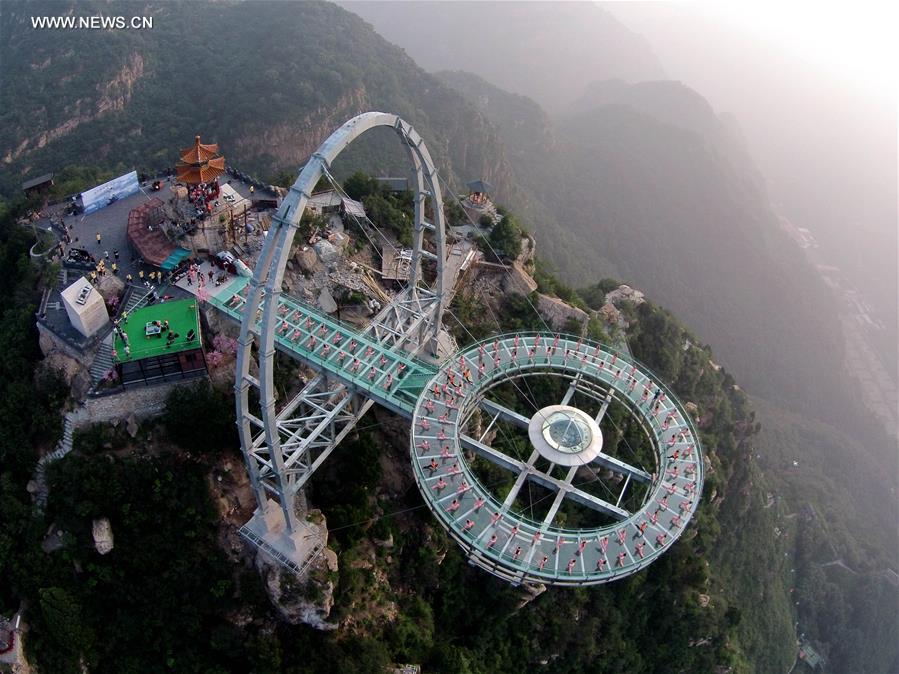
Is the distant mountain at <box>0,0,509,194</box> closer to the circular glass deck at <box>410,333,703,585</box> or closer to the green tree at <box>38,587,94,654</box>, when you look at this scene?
the green tree at <box>38,587,94,654</box>

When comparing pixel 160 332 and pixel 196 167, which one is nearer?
pixel 160 332

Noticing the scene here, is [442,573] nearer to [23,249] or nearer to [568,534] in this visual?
[568,534]

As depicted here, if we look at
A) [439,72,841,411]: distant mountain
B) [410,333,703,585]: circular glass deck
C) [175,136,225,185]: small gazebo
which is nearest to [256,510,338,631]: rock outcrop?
[410,333,703,585]: circular glass deck

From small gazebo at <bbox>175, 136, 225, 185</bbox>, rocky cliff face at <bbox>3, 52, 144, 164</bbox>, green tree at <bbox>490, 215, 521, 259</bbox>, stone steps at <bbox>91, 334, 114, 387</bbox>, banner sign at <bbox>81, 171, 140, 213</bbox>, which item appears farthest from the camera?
rocky cliff face at <bbox>3, 52, 144, 164</bbox>

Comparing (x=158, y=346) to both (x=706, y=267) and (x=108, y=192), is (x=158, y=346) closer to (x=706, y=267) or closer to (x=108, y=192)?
(x=108, y=192)

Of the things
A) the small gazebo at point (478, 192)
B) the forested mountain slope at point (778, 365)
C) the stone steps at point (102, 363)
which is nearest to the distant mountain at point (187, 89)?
the small gazebo at point (478, 192)

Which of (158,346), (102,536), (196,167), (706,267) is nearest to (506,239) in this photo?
(196,167)
